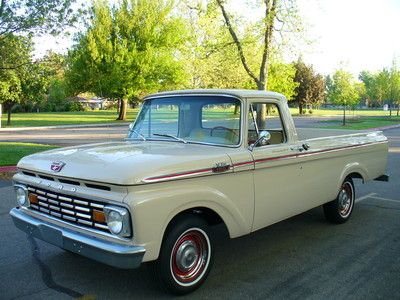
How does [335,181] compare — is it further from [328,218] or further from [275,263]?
[275,263]

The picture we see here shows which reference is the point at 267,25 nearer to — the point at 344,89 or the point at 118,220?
the point at 118,220

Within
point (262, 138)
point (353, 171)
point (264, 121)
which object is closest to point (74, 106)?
point (353, 171)

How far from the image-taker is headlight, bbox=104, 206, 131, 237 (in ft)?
11.3

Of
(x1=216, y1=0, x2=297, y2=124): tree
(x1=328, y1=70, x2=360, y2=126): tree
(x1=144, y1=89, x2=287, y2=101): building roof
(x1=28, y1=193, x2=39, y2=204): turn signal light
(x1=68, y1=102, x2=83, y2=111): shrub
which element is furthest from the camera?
(x1=68, y1=102, x2=83, y2=111): shrub

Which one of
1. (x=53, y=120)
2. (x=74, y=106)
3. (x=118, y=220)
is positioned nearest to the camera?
(x=118, y=220)

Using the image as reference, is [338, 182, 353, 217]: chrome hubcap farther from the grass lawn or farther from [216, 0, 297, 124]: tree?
the grass lawn

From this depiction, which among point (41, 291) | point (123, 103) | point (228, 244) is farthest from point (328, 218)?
point (123, 103)

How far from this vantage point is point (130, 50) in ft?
124

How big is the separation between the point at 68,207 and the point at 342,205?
412 cm

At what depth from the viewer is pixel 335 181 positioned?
589 cm

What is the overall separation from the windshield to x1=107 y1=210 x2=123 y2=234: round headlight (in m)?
1.51

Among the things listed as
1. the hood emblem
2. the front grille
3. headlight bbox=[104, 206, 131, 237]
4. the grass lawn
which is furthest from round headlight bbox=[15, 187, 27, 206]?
the grass lawn

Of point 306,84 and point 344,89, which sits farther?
point 306,84

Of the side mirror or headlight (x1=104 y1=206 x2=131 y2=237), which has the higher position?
the side mirror
